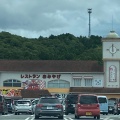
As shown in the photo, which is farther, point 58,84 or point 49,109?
point 58,84

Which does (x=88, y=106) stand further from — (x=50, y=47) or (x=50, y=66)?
(x=50, y=47)

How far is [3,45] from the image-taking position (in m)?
146

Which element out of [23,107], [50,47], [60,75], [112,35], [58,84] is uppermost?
[50,47]

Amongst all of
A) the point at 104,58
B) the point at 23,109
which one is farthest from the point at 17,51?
the point at 23,109

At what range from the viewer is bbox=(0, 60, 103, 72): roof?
110 meters

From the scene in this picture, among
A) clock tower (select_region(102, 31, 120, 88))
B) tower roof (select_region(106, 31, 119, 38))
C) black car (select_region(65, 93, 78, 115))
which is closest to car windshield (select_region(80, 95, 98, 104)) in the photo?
black car (select_region(65, 93, 78, 115))

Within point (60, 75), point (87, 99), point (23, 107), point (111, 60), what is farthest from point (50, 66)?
point (87, 99)

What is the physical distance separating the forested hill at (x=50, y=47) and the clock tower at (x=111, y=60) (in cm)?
2079

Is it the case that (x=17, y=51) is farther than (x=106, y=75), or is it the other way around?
(x=17, y=51)

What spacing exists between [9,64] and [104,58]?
1832 centimetres

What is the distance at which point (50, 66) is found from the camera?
365 feet

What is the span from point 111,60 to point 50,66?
1231 cm

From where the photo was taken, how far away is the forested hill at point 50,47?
449 feet

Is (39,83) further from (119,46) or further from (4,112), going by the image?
(4,112)
